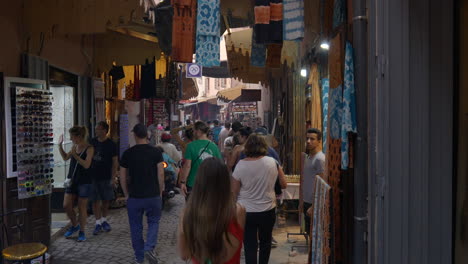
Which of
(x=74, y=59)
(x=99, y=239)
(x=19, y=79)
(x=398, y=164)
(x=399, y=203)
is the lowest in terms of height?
(x=99, y=239)

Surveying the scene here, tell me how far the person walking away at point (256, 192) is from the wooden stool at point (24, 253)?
220cm

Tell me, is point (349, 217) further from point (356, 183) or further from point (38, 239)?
point (38, 239)

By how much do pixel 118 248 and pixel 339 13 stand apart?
5169 mm

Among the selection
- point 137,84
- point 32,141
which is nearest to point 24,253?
point 32,141

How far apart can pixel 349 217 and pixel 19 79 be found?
477 centimetres

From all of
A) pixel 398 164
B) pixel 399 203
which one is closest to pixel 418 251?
pixel 399 203

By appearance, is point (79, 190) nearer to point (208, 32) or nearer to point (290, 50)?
point (208, 32)

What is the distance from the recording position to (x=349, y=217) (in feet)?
12.8

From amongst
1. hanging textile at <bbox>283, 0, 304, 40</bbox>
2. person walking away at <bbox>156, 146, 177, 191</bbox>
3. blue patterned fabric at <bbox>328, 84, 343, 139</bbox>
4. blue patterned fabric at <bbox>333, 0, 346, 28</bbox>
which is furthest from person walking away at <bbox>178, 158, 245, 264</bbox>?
person walking away at <bbox>156, 146, 177, 191</bbox>

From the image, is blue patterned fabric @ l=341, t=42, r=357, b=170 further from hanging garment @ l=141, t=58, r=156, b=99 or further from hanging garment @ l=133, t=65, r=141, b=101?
hanging garment @ l=133, t=65, r=141, b=101

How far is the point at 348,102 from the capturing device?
11.8ft

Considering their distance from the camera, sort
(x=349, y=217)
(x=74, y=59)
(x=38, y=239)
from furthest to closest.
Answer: (x=74, y=59) → (x=38, y=239) → (x=349, y=217)

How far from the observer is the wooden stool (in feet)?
15.1

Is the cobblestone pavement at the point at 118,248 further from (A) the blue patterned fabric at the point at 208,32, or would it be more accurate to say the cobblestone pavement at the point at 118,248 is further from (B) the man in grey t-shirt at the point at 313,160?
(A) the blue patterned fabric at the point at 208,32
